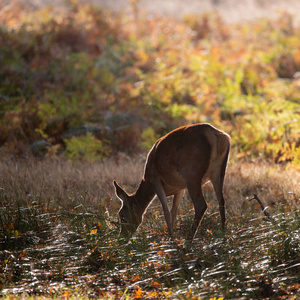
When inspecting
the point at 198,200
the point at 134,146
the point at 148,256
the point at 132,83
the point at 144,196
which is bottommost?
the point at 134,146

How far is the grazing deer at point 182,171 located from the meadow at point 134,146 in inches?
11.9

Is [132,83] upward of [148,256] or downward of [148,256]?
upward

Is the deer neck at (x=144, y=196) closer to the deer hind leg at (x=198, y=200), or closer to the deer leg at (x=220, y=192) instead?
the deer hind leg at (x=198, y=200)

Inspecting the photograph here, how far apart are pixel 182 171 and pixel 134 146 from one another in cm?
657

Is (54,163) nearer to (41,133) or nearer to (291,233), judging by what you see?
(41,133)

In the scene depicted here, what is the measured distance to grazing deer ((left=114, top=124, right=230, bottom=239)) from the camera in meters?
6.23

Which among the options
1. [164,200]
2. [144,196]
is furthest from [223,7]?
[164,200]

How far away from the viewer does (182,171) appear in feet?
20.8

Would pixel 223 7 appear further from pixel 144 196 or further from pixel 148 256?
pixel 148 256

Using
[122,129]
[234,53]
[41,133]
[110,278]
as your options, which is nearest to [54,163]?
Result: [41,133]

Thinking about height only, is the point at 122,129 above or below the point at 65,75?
→ below

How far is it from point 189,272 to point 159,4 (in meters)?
30.9

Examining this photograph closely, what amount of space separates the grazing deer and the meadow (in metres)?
0.30

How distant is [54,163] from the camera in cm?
1080
